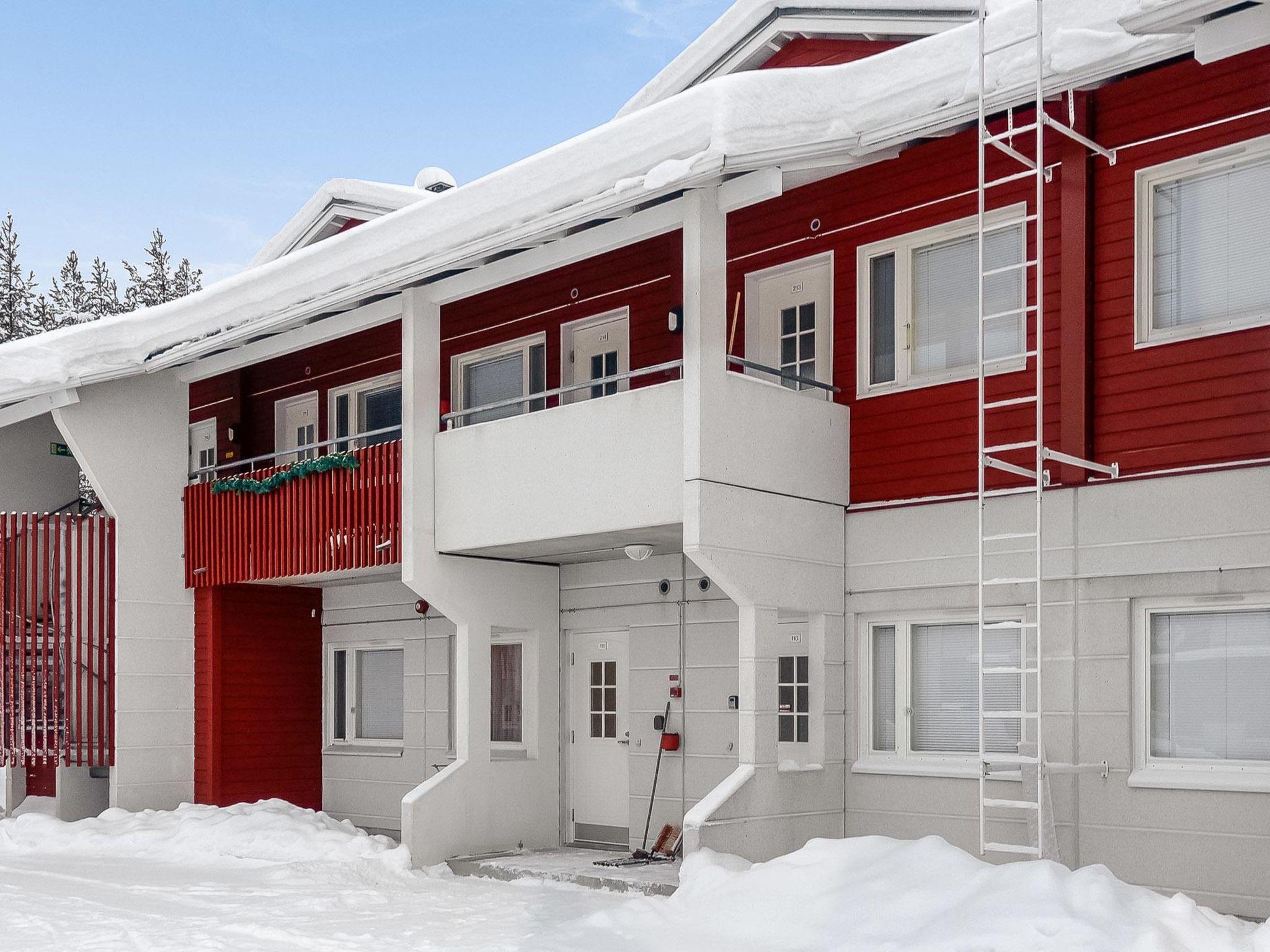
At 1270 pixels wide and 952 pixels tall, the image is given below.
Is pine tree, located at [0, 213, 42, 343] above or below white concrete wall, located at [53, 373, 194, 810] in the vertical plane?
above

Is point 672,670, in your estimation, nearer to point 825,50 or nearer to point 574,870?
point 574,870

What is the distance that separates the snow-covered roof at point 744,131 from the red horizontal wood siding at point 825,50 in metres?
3.48

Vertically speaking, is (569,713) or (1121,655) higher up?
(1121,655)

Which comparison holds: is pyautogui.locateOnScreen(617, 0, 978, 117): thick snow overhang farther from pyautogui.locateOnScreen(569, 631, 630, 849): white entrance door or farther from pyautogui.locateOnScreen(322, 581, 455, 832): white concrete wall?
pyautogui.locateOnScreen(322, 581, 455, 832): white concrete wall

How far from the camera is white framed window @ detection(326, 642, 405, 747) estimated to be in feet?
51.7

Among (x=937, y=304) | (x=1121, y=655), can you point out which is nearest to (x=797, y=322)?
(x=937, y=304)

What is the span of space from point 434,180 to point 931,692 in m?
11.9

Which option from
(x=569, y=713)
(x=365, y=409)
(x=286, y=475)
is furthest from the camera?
(x=365, y=409)

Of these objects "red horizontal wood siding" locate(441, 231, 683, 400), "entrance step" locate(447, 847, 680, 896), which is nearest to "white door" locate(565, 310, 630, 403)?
"red horizontal wood siding" locate(441, 231, 683, 400)

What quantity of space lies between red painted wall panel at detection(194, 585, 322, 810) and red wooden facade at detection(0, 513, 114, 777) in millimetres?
1005

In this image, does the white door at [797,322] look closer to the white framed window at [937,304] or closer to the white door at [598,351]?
the white framed window at [937,304]

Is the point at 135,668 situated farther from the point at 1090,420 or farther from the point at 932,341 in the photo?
the point at 1090,420

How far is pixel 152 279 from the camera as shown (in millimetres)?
43562

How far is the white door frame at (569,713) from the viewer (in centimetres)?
1318
